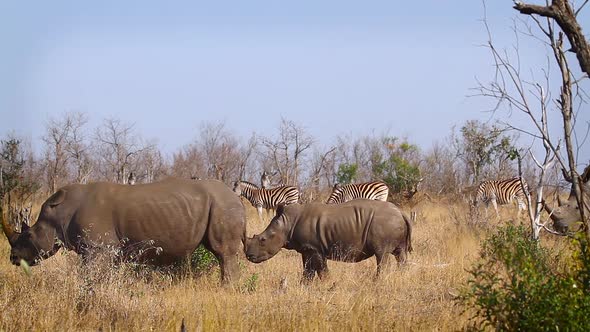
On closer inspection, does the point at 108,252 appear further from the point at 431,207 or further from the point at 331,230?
the point at 431,207

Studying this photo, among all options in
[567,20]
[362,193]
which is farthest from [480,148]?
[567,20]

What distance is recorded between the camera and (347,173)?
104 ft

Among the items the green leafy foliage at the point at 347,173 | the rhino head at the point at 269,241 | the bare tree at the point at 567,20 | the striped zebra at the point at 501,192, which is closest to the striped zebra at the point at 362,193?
the striped zebra at the point at 501,192

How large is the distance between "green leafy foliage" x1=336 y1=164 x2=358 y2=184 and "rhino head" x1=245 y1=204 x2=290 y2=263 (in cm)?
1969

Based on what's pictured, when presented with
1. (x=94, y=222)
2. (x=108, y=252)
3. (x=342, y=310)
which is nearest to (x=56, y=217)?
(x=94, y=222)

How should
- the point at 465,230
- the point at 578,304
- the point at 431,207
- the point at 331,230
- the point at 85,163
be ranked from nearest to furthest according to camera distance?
the point at 578,304 → the point at 331,230 → the point at 465,230 → the point at 431,207 → the point at 85,163

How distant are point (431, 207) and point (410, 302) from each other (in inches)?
716

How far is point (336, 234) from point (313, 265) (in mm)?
585

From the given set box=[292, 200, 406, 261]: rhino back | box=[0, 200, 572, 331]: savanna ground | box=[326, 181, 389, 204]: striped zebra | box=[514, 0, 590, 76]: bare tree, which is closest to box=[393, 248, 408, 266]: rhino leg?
box=[292, 200, 406, 261]: rhino back

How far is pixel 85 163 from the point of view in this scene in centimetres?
3206

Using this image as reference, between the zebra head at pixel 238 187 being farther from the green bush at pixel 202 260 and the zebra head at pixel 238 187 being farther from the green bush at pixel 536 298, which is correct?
the green bush at pixel 536 298

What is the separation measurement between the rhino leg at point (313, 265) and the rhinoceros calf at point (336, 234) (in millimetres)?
20

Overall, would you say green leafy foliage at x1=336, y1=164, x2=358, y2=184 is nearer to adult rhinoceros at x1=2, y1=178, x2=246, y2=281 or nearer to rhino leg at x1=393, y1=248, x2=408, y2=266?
rhino leg at x1=393, y1=248, x2=408, y2=266

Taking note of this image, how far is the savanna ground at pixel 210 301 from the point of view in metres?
7.51
